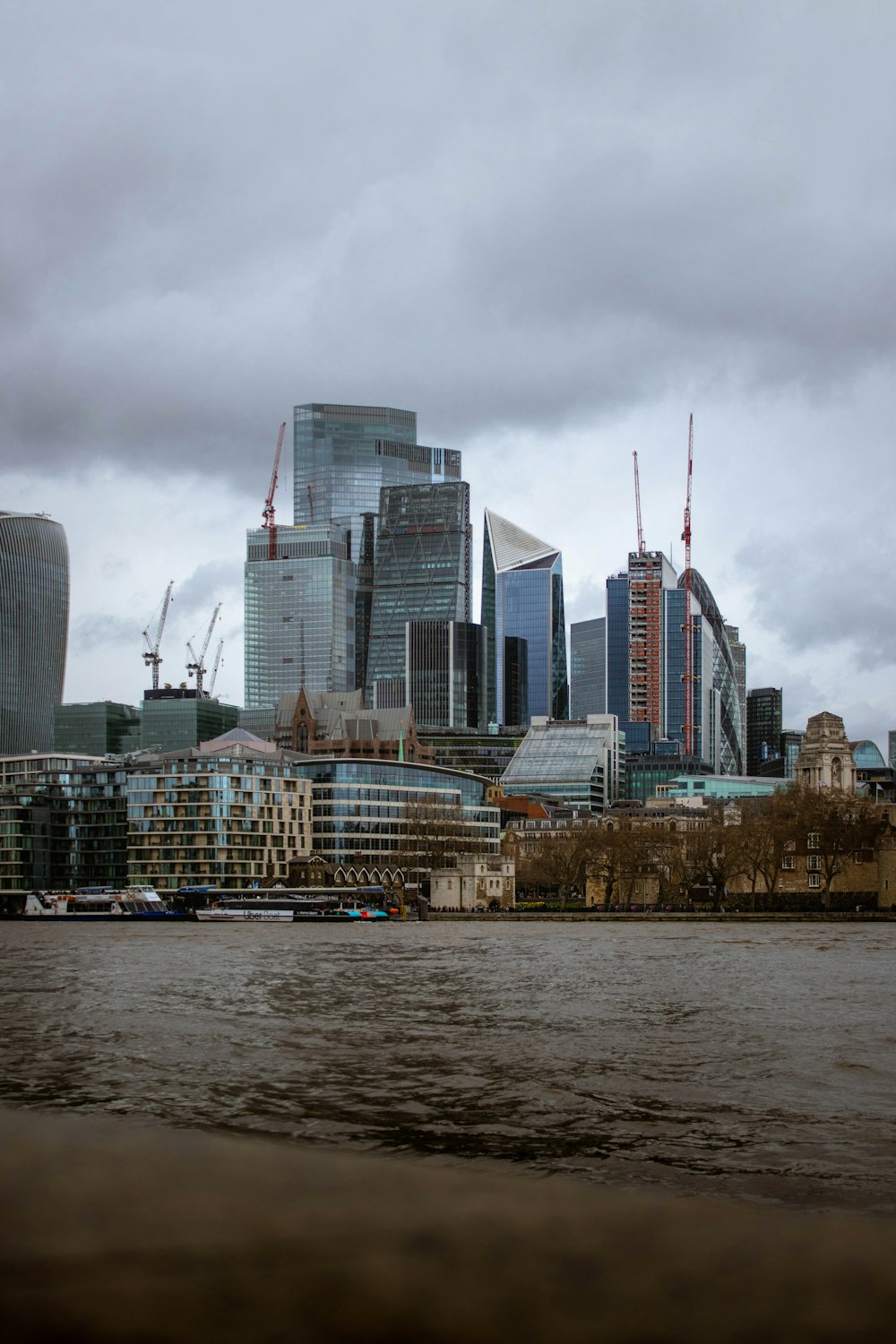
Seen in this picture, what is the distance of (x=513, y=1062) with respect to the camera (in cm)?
2558

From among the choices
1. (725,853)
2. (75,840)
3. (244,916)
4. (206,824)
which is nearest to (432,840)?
(206,824)

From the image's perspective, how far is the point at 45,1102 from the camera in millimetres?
19422

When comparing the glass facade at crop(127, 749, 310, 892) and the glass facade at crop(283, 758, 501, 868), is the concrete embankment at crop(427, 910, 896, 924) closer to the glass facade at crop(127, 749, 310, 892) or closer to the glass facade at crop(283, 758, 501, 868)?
the glass facade at crop(283, 758, 501, 868)

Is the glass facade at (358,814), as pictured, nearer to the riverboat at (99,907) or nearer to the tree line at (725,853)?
the tree line at (725,853)

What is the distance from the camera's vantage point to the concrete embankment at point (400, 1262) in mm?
5824

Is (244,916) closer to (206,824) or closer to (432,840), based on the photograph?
(206,824)

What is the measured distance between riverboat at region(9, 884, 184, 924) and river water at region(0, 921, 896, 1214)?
93163mm

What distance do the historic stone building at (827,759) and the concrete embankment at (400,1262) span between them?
19053 cm

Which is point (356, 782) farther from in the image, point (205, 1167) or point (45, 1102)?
point (205, 1167)

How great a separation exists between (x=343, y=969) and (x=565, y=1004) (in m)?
20.3

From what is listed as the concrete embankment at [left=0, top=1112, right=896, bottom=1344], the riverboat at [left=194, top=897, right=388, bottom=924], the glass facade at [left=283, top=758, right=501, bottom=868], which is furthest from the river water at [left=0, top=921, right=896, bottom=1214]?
the glass facade at [left=283, top=758, right=501, bottom=868]

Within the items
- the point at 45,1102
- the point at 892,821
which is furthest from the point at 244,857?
the point at 45,1102

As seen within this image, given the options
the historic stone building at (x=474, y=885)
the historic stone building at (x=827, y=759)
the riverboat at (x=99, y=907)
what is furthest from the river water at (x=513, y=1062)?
the historic stone building at (x=827, y=759)

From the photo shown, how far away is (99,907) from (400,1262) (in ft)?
516
